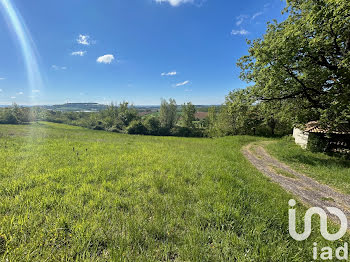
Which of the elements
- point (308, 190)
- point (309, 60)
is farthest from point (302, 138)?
point (308, 190)

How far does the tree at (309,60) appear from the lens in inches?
272

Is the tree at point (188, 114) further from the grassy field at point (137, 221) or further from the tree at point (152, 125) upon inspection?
the grassy field at point (137, 221)

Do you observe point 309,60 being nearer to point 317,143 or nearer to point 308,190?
point 308,190

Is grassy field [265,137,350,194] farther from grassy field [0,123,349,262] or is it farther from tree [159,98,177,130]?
tree [159,98,177,130]

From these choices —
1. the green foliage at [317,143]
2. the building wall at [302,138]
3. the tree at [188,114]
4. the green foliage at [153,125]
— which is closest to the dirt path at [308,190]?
the green foliage at [317,143]

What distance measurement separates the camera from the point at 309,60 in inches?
343

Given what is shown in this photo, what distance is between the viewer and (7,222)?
2586mm

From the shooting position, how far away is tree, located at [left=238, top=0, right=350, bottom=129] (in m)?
6.91

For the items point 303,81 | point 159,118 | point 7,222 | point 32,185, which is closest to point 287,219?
point 7,222

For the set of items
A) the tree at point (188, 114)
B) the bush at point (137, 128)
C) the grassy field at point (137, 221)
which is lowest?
the bush at point (137, 128)

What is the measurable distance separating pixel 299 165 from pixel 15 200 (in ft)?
48.0

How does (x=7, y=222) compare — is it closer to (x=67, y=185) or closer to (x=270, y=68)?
(x=67, y=185)

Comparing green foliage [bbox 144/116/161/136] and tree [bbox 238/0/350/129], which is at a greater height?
tree [bbox 238/0/350/129]
